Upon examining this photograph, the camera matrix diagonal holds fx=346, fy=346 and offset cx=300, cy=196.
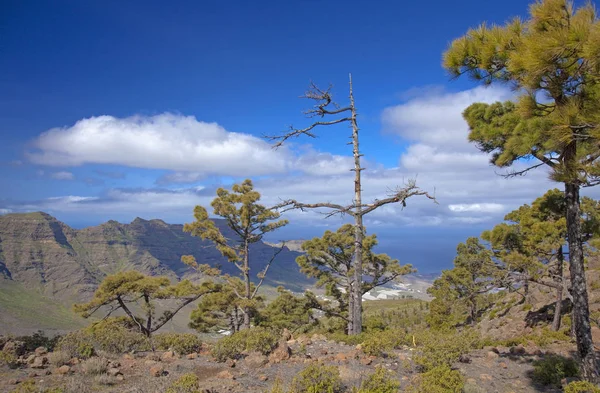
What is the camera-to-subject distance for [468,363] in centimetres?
912

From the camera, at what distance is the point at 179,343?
34.3 feet

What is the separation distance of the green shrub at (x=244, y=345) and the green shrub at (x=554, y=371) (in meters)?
6.54

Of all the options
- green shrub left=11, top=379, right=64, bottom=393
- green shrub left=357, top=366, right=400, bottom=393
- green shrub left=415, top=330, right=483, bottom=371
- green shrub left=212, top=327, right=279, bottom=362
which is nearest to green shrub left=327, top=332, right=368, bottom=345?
green shrub left=415, top=330, right=483, bottom=371

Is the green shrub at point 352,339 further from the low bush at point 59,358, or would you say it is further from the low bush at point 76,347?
the low bush at point 59,358

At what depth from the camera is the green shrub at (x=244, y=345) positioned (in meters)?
9.32

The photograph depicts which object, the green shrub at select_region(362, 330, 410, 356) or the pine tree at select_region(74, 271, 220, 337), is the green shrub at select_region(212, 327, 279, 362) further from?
the pine tree at select_region(74, 271, 220, 337)

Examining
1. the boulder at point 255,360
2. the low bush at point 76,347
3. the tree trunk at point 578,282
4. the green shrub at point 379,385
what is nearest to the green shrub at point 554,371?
the tree trunk at point 578,282

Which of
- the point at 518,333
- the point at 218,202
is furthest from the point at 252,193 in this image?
the point at 518,333

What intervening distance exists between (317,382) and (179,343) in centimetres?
592

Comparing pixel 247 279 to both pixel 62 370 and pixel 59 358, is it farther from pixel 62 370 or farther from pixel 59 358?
pixel 62 370

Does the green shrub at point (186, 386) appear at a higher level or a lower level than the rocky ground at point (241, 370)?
higher

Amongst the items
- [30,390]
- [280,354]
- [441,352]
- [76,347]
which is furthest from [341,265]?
[30,390]

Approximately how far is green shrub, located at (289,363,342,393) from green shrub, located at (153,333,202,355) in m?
5.27

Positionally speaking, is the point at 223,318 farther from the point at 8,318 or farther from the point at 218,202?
the point at 8,318
